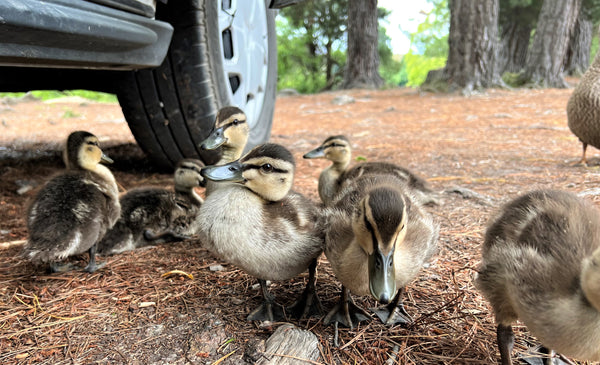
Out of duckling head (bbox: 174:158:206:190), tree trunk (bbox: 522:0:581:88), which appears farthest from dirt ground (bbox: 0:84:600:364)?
tree trunk (bbox: 522:0:581:88)

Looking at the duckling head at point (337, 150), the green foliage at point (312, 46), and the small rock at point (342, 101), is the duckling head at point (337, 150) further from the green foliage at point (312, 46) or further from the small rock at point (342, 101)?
the green foliage at point (312, 46)

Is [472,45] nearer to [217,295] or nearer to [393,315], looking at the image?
[393,315]

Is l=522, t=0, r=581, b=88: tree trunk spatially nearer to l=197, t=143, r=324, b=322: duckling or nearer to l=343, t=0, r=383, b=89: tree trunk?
l=343, t=0, r=383, b=89: tree trunk

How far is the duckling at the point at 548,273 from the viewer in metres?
1.38

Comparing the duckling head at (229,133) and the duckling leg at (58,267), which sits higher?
the duckling head at (229,133)

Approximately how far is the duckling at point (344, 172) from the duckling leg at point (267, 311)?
1213 mm

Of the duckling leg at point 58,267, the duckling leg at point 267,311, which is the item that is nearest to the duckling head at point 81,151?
the duckling leg at point 58,267

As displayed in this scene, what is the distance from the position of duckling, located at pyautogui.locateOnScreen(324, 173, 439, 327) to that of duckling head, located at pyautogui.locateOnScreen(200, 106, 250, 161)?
1.01 m

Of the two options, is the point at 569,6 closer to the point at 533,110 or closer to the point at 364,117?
the point at 533,110

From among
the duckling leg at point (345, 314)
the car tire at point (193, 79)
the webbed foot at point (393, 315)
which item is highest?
the car tire at point (193, 79)

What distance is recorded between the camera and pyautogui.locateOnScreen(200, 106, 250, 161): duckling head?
9.53 feet

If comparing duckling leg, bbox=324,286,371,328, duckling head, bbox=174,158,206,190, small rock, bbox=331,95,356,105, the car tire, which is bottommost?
duckling leg, bbox=324,286,371,328

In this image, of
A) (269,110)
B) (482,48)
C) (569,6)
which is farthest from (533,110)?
(269,110)

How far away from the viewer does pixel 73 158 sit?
10.0ft
